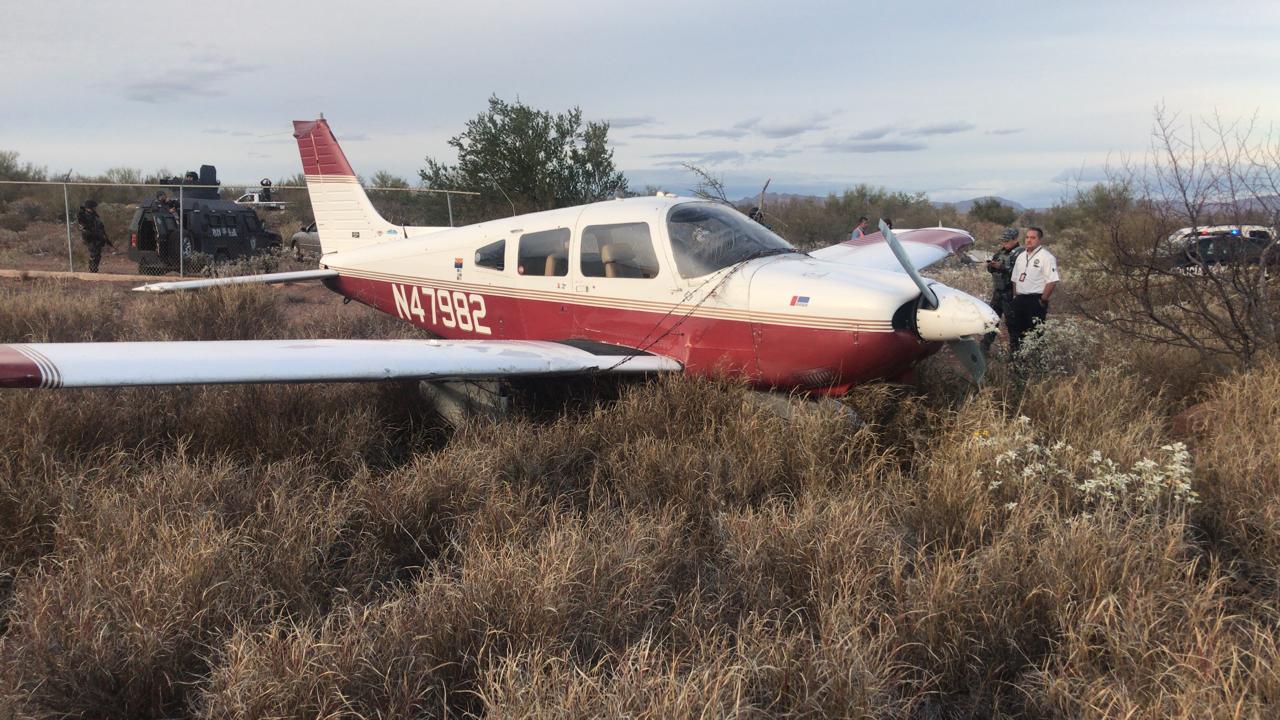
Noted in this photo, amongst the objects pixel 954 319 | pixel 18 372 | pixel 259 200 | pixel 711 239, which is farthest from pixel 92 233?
pixel 954 319

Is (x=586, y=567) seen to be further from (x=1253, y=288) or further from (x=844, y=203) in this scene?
(x=844, y=203)

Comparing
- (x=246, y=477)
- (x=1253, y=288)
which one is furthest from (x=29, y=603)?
(x=1253, y=288)

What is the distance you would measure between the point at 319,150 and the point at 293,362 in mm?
6335

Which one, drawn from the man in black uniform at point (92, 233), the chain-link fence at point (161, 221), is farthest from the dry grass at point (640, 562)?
Answer: the man in black uniform at point (92, 233)

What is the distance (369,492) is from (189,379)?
1325 mm

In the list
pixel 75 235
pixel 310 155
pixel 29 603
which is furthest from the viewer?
pixel 75 235

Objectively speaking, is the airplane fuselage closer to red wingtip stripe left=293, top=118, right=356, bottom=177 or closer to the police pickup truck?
red wingtip stripe left=293, top=118, right=356, bottom=177

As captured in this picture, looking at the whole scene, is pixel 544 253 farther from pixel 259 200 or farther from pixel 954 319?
pixel 259 200

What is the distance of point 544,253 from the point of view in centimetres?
670

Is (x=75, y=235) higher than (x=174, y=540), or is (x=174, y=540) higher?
(x=75, y=235)

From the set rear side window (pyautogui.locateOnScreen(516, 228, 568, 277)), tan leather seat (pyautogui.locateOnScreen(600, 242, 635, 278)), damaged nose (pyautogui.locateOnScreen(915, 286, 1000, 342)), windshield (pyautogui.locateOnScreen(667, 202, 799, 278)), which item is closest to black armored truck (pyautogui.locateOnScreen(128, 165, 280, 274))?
rear side window (pyautogui.locateOnScreen(516, 228, 568, 277))

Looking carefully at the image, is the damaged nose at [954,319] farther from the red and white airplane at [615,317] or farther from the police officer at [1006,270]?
the police officer at [1006,270]

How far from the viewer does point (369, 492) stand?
13.1 ft

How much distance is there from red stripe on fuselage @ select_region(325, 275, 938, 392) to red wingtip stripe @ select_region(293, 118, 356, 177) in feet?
12.4
